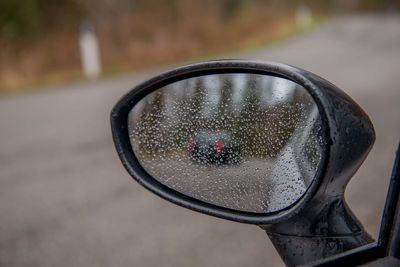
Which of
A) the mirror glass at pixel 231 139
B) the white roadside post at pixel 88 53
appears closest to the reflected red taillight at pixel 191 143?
the mirror glass at pixel 231 139

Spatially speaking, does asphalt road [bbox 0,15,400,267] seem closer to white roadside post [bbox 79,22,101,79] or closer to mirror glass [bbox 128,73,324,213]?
mirror glass [bbox 128,73,324,213]

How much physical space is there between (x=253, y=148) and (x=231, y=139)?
6 centimetres

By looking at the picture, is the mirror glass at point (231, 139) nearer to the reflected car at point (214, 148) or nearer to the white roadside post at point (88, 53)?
the reflected car at point (214, 148)

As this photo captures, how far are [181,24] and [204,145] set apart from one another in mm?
17431

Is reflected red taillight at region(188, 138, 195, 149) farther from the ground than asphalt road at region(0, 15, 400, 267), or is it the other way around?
reflected red taillight at region(188, 138, 195, 149)

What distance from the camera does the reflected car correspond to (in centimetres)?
115

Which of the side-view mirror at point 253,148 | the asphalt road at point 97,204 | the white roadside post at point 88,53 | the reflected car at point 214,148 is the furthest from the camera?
the white roadside post at point 88,53

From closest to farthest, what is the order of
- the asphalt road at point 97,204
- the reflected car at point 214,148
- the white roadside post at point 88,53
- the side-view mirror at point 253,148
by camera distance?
the side-view mirror at point 253,148 → the reflected car at point 214,148 → the asphalt road at point 97,204 → the white roadside post at point 88,53

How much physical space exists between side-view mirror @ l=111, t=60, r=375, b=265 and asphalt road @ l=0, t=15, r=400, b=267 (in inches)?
75.7

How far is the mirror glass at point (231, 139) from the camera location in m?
1.08

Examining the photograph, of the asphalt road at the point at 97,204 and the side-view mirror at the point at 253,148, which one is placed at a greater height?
the side-view mirror at the point at 253,148

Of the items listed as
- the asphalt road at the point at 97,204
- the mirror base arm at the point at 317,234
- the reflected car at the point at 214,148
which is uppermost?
the reflected car at the point at 214,148

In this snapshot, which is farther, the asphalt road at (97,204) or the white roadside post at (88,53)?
the white roadside post at (88,53)

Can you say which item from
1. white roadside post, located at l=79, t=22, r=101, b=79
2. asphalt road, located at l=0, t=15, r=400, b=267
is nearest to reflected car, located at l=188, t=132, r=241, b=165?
asphalt road, located at l=0, t=15, r=400, b=267
